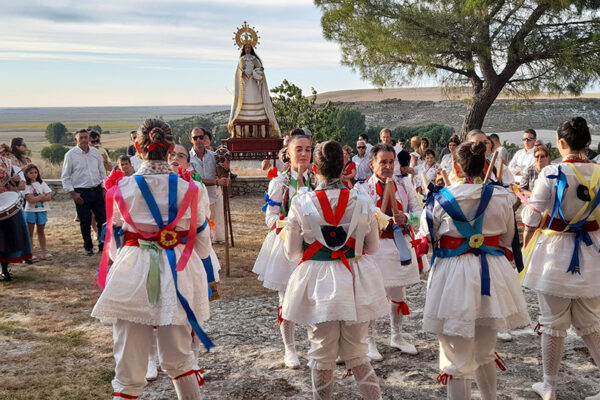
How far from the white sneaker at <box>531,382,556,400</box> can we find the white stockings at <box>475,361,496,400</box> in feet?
2.46

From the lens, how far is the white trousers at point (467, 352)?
150 inches

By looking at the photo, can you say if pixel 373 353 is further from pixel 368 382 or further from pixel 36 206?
pixel 36 206

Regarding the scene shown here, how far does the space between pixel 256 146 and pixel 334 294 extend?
11.0 meters

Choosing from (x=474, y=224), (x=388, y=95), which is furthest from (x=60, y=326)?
(x=388, y=95)

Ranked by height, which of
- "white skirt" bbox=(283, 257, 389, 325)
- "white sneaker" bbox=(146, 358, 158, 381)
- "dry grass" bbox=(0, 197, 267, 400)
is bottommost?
"dry grass" bbox=(0, 197, 267, 400)

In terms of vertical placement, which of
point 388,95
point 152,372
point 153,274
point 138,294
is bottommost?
point 152,372

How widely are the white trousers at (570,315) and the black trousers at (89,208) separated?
25.6ft

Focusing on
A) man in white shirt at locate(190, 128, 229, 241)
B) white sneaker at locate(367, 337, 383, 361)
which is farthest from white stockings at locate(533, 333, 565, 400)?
man in white shirt at locate(190, 128, 229, 241)

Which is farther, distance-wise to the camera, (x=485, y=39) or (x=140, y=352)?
(x=485, y=39)

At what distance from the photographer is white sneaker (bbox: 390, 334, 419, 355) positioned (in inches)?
215

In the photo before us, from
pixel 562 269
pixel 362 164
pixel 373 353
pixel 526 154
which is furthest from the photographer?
pixel 362 164

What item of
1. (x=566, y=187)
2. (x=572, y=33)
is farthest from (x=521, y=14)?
(x=566, y=187)

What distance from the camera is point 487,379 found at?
3.98 metres

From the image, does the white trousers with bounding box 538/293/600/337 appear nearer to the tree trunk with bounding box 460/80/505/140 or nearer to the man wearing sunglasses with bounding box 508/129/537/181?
the man wearing sunglasses with bounding box 508/129/537/181
